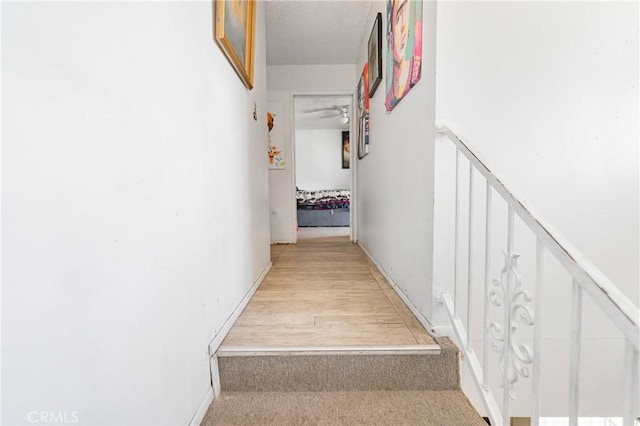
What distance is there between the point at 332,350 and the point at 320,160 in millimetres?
7367

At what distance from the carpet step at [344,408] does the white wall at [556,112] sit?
1.31 feet

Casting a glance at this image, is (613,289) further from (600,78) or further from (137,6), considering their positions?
(600,78)

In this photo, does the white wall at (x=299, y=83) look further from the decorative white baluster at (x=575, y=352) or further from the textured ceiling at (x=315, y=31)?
the decorative white baluster at (x=575, y=352)

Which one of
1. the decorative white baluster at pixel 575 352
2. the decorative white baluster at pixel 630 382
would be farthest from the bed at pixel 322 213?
the decorative white baluster at pixel 630 382

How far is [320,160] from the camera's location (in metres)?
8.27

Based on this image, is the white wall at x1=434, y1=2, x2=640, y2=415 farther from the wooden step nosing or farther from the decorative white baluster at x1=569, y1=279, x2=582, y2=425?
the decorative white baluster at x1=569, y1=279, x2=582, y2=425

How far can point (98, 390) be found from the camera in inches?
22.7

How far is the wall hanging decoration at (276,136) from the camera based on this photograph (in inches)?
153

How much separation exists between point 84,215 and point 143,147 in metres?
0.24

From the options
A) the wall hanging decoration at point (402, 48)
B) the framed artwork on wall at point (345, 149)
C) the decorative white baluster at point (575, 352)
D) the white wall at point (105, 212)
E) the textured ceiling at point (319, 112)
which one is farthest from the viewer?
the framed artwork on wall at point (345, 149)

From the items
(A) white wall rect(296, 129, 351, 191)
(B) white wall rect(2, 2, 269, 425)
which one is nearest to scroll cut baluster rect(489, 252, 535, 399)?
(B) white wall rect(2, 2, 269, 425)

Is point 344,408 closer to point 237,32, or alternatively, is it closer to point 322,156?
point 237,32

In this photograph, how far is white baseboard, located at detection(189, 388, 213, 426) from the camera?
960 mm

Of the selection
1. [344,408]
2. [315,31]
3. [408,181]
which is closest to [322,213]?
[315,31]
